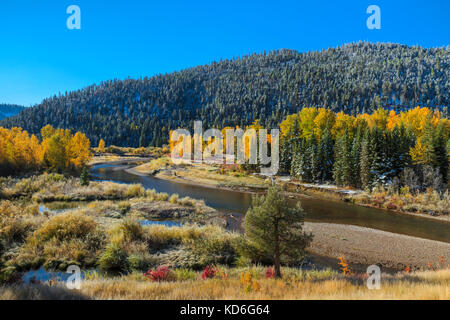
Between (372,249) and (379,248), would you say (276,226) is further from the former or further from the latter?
(379,248)

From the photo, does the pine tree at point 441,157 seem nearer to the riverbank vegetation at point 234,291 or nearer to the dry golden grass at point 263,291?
the riverbank vegetation at point 234,291

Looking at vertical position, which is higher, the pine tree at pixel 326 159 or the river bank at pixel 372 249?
the pine tree at pixel 326 159

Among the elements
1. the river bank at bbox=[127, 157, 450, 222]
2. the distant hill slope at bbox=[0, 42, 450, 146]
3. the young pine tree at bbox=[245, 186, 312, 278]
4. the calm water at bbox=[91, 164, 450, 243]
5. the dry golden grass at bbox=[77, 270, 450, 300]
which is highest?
the distant hill slope at bbox=[0, 42, 450, 146]

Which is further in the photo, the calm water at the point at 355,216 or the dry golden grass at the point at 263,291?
the calm water at the point at 355,216

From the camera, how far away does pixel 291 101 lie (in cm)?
16438

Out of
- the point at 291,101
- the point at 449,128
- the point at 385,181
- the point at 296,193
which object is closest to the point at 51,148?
the point at 296,193

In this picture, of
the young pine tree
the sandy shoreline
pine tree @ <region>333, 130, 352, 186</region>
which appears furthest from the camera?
pine tree @ <region>333, 130, 352, 186</region>

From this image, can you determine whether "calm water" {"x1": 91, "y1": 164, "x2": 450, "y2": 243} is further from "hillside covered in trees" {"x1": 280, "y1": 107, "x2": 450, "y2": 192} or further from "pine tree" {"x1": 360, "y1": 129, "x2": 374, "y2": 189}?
"hillside covered in trees" {"x1": 280, "y1": 107, "x2": 450, "y2": 192}

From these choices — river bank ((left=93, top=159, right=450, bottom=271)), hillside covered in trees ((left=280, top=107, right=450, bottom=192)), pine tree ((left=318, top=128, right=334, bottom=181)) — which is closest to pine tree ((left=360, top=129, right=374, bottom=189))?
hillside covered in trees ((left=280, top=107, right=450, bottom=192))

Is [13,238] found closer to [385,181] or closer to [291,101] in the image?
[385,181]

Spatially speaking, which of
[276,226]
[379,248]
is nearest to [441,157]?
[379,248]

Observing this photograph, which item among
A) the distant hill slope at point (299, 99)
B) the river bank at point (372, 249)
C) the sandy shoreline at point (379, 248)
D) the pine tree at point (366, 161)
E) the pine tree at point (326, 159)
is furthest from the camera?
the distant hill slope at point (299, 99)

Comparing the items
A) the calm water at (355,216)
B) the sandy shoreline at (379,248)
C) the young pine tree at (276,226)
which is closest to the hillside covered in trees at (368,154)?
the calm water at (355,216)
